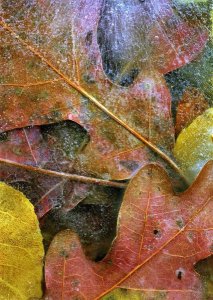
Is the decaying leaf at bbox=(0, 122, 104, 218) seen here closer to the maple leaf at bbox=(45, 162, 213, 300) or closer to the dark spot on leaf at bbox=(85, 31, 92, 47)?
the maple leaf at bbox=(45, 162, 213, 300)

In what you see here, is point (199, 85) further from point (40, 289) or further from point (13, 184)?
point (40, 289)

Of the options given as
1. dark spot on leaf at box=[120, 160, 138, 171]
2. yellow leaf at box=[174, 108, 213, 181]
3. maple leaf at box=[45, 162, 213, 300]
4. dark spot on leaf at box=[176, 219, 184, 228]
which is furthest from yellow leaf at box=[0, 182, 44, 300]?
yellow leaf at box=[174, 108, 213, 181]

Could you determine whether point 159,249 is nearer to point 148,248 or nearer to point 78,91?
point 148,248

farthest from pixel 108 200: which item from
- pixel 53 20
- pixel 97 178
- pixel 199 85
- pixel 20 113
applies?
pixel 53 20

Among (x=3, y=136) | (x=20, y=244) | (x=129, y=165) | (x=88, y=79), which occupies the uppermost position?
(x=88, y=79)

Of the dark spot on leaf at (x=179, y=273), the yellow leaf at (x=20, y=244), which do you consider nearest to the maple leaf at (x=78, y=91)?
the yellow leaf at (x=20, y=244)

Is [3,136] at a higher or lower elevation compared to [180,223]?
lower

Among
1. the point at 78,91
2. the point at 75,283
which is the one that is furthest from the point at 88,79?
the point at 75,283
